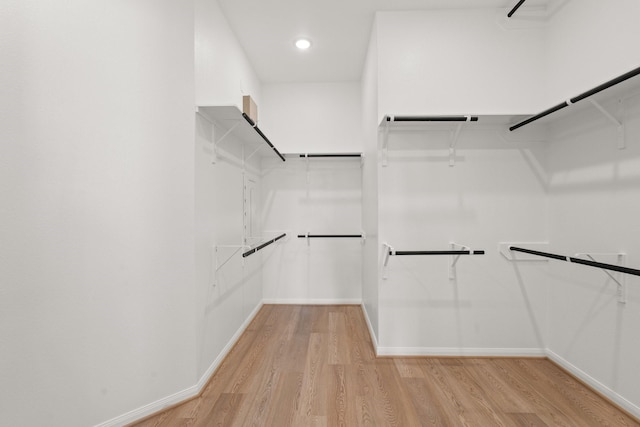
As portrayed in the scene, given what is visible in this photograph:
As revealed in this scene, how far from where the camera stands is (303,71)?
3.83 metres

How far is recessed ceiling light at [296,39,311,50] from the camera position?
10.3 feet

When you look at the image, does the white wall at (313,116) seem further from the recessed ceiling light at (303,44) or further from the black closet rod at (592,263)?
the black closet rod at (592,263)

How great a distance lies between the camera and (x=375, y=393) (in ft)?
6.86

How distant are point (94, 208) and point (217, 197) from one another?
897mm

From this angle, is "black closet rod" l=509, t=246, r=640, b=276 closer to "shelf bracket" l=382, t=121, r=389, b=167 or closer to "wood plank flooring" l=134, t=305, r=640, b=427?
"wood plank flooring" l=134, t=305, r=640, b=427

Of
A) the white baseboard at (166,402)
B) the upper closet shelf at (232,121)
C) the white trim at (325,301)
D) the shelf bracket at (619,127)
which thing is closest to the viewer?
the white baseboard at (166,402)

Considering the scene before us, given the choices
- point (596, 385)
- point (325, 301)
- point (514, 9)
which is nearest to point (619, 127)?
point (514, 9)

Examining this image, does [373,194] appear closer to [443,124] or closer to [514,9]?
[443,124]

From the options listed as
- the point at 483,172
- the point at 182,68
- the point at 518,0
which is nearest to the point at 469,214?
the point at 483,172

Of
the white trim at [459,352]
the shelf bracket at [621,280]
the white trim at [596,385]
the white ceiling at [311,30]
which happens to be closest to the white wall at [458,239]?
the white trim at [459,352]

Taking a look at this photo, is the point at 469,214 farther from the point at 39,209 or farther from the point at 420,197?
the point at 39,209

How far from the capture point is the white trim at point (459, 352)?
2.59 metres

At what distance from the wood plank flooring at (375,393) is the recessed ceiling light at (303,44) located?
2874 millimetres

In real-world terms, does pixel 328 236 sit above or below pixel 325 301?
above
